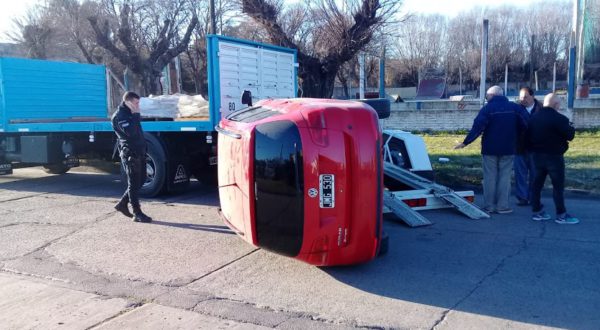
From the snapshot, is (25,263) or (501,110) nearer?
(25,263)

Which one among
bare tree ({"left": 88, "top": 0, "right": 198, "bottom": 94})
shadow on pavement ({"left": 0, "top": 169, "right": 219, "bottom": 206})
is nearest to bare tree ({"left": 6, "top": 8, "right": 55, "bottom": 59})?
bare tree ({"left": 88, "top": 0, "right": 198, "bottom": 94})

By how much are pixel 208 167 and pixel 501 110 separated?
5.30m

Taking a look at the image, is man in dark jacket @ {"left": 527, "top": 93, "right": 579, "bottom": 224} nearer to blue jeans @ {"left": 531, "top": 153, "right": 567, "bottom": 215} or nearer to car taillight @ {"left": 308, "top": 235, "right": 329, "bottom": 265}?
blue jeans @ {"left": 531, "top": 153, "right": 567, "bottom": 215}

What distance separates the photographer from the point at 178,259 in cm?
596

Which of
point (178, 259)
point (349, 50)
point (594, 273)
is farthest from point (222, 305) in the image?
point (349, 50)

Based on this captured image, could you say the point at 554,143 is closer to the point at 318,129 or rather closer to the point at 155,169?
the point at 318,129

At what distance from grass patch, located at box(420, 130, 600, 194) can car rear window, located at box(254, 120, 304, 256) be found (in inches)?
234

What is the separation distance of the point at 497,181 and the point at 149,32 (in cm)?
2934

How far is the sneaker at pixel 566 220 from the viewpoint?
7043mm

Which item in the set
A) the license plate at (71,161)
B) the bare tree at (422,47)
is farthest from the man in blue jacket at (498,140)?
the bare tree at (422,47)

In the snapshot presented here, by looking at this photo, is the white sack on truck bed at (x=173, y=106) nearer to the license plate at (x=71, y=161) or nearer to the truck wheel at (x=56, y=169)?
the license plate at (x=71, y=161)

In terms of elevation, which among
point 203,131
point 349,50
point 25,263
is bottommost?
point 25,263

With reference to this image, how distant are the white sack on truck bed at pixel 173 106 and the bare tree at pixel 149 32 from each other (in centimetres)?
1716

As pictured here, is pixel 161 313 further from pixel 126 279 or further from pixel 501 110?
pixel 501 110
